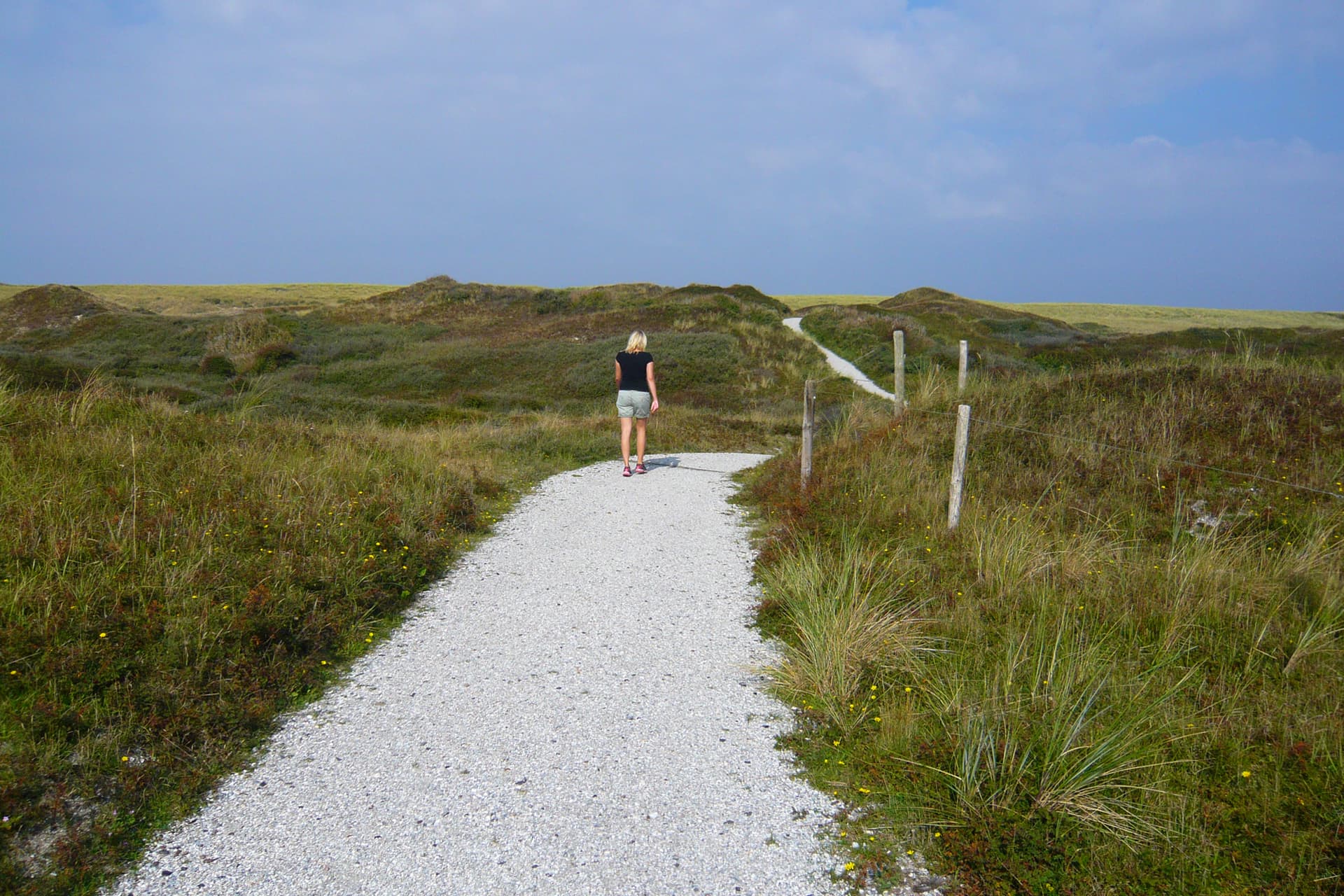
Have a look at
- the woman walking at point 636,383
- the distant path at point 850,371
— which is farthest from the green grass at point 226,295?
the woman walking at point 636,383

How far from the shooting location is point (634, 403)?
11.7 metres

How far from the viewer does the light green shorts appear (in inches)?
458

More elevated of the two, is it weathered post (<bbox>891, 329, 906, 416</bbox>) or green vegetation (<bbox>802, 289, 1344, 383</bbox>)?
green vegetation (<bbox>802, 289, 1344, 383</bbox>)

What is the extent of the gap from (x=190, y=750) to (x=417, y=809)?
1304 millimetres

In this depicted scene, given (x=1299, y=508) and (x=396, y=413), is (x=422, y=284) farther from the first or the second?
(x=1299, y=508)

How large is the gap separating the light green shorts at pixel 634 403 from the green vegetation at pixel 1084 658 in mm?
3385

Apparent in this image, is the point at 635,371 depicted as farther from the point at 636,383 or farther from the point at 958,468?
the point at 958,468

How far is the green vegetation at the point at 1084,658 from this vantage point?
3227 millimetres

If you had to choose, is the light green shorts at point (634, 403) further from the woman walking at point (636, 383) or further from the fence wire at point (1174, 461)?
A: the fence wire at point (1174, 461)

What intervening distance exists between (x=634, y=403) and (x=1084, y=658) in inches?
318

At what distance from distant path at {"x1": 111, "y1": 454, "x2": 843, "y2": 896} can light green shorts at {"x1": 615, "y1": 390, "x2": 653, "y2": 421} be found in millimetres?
5324

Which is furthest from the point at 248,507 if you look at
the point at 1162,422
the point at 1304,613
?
the point at 1162,422

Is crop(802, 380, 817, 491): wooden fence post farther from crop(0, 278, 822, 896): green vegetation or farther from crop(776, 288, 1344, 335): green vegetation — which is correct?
crop(776, 288, 1344, 335): green vegetation

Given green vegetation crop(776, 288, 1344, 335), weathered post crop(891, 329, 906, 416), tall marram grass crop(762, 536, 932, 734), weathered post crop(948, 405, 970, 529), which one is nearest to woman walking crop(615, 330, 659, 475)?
weathered post crop(891, 329, 906, 416)
